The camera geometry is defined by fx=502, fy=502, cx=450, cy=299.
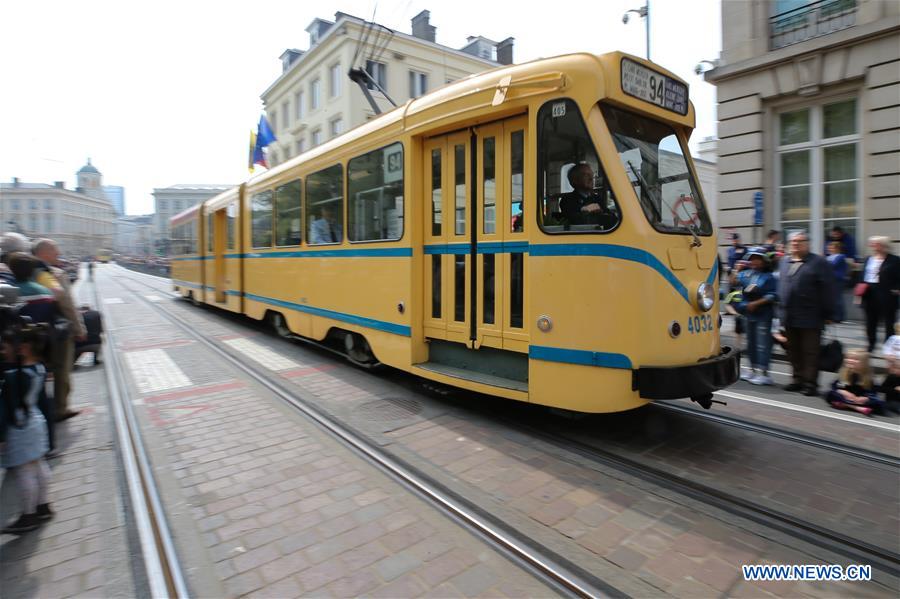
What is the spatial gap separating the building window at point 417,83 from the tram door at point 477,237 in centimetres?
3038

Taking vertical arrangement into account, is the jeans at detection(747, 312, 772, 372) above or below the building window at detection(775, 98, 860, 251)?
below

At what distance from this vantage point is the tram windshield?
410 centimetres

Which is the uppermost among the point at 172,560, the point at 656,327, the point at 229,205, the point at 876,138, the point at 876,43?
the point at 876,43

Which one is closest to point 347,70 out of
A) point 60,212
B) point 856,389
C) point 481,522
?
point 60,212

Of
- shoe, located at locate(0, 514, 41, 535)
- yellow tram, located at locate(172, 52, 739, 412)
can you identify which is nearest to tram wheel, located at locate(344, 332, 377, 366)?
yellow tram, located at locate(172, 52, 739, 412)

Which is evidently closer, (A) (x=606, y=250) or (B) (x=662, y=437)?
(A) (x=606, y=250)

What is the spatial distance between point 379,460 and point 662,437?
248 cm

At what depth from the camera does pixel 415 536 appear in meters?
3.02

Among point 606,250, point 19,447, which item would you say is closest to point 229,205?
point 19,447

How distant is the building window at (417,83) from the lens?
109 ft

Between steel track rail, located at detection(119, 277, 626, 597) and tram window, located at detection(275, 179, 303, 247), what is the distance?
159 inches

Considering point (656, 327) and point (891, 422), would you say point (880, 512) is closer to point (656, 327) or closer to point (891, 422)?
point (656, 327)

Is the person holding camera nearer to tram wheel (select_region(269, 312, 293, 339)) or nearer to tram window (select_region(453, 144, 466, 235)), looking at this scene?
tram window (select_region(453, 144, 466, 235))

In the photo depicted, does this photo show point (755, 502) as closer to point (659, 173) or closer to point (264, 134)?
point (659, 173)
